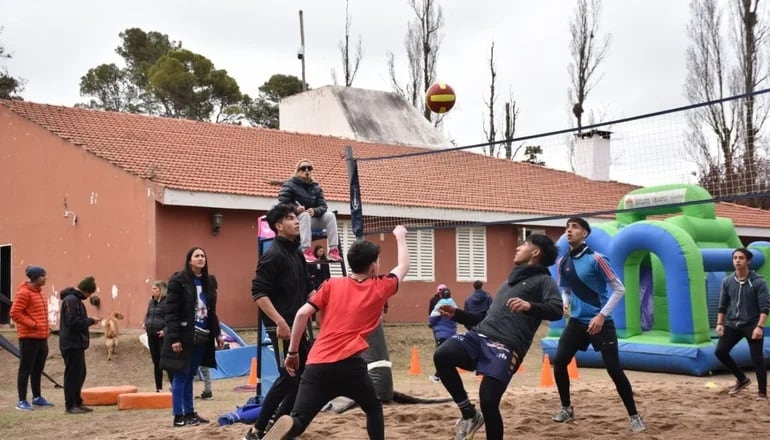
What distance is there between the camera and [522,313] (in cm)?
740

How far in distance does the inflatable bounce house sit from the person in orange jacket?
8108mm

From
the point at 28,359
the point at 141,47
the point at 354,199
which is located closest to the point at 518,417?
the point at 354,199

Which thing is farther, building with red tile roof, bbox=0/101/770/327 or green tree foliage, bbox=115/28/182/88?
green tree foliage, bbox=115/28/182/88

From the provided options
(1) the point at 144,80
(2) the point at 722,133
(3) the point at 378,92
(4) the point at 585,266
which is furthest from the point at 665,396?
(1) the point at 144,80

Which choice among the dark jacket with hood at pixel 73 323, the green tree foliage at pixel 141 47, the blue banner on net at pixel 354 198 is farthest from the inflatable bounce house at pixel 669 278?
the green tree foliage at pixel 141 47

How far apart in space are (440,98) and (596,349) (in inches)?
263

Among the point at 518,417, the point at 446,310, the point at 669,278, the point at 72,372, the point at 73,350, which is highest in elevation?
the point at 669,278

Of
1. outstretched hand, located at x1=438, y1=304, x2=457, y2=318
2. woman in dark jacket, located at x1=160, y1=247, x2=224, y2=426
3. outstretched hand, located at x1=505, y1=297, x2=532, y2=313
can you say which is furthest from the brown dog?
outstretched hand, located at x1=505, y1=297, x2=532, y2=313

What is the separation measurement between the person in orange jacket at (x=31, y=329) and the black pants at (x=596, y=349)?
692 centimetres

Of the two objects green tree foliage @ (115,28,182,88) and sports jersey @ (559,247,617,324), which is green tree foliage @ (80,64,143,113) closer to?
green tree foliage @ (115,28,182,88)

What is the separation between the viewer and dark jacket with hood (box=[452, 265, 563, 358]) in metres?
7.37

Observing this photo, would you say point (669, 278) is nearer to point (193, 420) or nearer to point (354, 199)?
point (354, 199)

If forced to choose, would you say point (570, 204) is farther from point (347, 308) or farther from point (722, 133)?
point (347, 308)

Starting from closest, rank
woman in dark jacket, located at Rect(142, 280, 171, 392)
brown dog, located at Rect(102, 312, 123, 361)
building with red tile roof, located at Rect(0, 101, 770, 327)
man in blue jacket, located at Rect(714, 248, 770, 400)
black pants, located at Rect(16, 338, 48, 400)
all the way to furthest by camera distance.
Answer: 1. man in blue jacket, located at Rect(714, 248, 770, 400)
2. black pants, located at Rect(16, 338, 48, 400)
3. woman in dark jacket, located at Rect(142, 280, 171, 392)
4. brown dog, located at Rect(102, 312, 123, 361)
5. building with red tile roof, located at Rect(0, 101, 770, 327)
